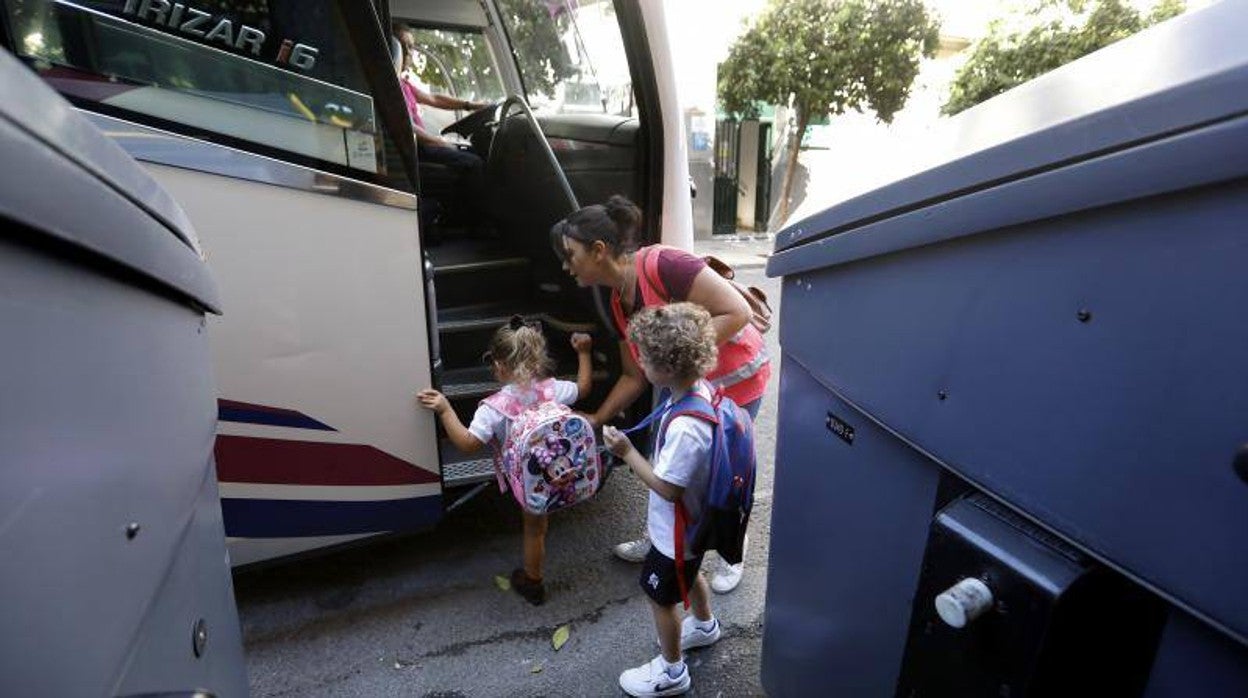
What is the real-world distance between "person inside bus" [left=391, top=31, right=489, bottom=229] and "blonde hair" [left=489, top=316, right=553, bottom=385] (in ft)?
6.20

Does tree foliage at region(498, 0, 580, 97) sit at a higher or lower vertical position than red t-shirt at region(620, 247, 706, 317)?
higher

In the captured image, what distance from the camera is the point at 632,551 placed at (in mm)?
2957

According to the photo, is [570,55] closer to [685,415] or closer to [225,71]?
[225,71]

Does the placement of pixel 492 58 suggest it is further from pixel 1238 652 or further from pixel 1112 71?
pixel 1238 652

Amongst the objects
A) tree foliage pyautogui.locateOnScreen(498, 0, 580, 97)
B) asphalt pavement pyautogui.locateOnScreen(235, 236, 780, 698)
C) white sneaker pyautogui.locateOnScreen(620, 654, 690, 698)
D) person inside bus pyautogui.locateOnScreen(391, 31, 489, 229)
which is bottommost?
asphalt pavement pyautogui.locateOnScreen(235, 236, 780, 698)

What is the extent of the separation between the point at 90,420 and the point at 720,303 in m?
1.79

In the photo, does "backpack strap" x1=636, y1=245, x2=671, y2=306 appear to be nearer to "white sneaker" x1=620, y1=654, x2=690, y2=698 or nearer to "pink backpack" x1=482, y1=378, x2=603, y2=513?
"pink backpack" x1=482, y1=378, x2=603, y2=513

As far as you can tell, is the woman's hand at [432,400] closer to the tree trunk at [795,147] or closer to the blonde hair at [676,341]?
the blonde hair at [676,341]

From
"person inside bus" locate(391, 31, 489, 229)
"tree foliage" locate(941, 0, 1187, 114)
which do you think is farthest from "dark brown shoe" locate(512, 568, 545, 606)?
"tree foliage" locate(941, 0, 1187, 114)

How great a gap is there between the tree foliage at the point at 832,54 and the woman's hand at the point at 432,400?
10997 millimetres

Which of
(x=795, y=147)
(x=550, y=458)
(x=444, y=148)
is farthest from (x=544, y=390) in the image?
(x=795, y=147)

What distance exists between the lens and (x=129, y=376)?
2.75 feet

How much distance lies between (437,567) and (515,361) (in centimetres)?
107

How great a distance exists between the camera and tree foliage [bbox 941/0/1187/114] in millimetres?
13555
